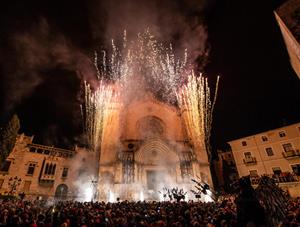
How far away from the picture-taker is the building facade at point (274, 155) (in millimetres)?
21938

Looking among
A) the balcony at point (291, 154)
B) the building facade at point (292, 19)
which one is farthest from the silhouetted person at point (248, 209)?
the balcony at point (291, 154)

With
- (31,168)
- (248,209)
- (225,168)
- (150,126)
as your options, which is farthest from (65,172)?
(248,209)

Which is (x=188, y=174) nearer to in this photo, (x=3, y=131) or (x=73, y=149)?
(x=73, y=149)

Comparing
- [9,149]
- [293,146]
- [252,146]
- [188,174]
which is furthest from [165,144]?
[9,149]

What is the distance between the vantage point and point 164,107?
29812 millimetres

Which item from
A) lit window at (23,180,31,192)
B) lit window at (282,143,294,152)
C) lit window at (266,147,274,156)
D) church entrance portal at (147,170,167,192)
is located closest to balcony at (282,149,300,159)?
lit window at (282,143,294,152)

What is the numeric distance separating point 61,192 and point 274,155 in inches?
1364

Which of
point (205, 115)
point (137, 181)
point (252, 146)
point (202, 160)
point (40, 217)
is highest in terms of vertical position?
point (205, 115)

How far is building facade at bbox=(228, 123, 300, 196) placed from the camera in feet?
72.0

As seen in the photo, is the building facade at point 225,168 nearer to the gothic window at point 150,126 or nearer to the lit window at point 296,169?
the lit window at point 296,169

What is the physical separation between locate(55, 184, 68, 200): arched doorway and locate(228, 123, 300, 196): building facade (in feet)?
97.6

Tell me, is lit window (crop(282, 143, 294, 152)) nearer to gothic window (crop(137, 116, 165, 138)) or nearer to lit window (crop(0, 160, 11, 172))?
gothic window (crop(137, 116, 165, 138))

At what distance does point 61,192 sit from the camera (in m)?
30.1

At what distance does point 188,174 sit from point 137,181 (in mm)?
6864
